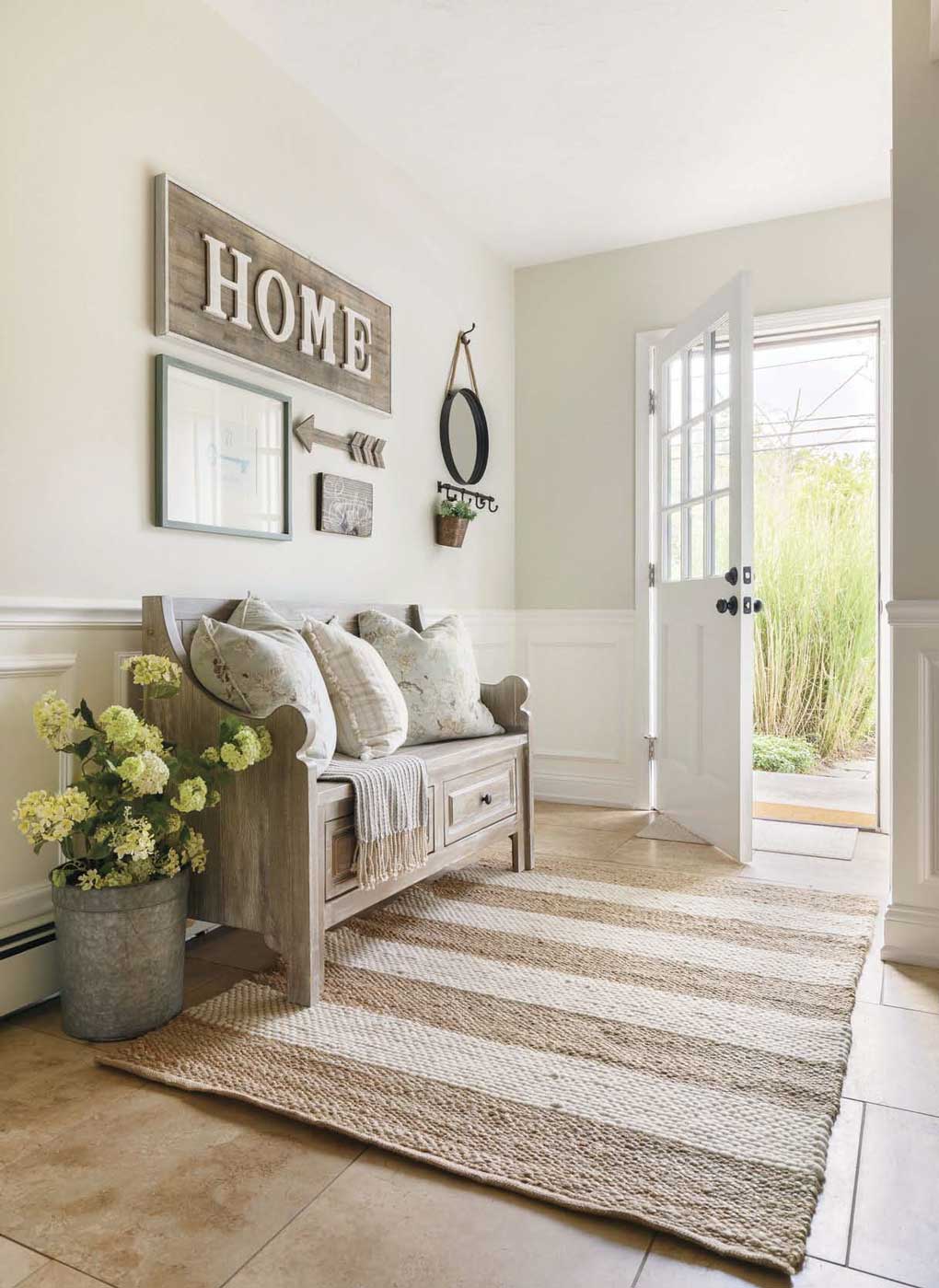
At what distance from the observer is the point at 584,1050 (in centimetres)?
169

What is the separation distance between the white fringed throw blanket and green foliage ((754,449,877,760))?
3.48 metres

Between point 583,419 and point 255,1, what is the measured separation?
2188 millimetres

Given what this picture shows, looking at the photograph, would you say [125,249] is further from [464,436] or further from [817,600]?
[817,600]

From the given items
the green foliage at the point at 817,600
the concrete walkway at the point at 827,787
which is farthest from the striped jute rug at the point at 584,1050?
the green foliage at the point at 817,600

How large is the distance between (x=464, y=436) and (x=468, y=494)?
0.25 meters

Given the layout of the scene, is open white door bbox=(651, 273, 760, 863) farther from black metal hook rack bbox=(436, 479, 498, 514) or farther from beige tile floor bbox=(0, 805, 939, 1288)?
beige tile floor bbox=(0, 805, 939, 1288)

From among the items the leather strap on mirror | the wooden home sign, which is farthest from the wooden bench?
the leather strap on mirror

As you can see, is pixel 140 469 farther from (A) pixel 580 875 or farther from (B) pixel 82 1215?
(A) pixel 580 875

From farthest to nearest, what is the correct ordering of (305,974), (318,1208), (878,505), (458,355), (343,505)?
(458,355), (878,505), (343,505), (305,974), (318,1208)

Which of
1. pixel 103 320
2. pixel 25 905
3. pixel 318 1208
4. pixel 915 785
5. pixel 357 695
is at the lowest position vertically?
pixel 318 1208

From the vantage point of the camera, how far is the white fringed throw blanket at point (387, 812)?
6.66 feet

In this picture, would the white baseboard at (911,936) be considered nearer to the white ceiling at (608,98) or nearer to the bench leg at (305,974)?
the bench leg at (305,974)

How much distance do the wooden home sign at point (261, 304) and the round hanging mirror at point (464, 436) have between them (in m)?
0.48

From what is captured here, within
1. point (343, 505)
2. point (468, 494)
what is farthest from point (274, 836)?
point (468, 494)
